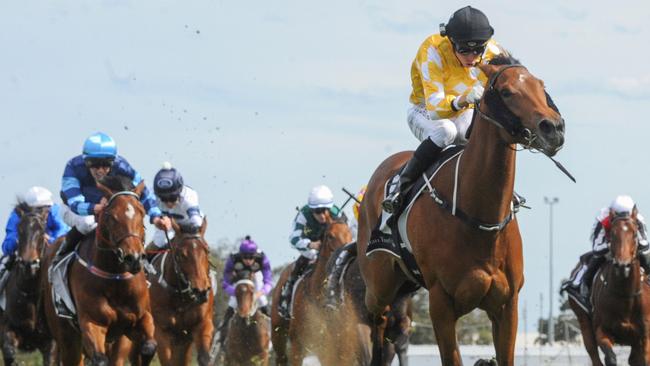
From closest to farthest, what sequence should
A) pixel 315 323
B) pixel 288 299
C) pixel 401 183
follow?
1. pixel 401 183
2. pixel 315 323
3. pixel 288 299

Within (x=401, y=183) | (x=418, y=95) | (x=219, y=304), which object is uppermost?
(x=418, y=95)

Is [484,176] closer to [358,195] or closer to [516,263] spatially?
[516,263]

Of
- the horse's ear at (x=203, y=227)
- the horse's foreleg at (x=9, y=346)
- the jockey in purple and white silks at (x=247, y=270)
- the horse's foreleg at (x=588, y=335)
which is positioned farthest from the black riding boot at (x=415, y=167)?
the jockey in purple and white silks at (x=247, y=270)

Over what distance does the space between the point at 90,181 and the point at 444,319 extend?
4.45 meters

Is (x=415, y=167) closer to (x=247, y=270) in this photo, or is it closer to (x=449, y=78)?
(x=449, y=78)

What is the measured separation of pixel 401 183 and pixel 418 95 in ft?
3.46

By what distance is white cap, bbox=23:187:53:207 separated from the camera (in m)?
16.0

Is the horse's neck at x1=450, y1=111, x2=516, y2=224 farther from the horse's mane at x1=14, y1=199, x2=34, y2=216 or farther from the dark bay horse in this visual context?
the horse's mane at x1=14, y1=199, x2=34, y2=216

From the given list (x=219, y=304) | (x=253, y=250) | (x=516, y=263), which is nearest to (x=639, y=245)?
(x=253, y=250)

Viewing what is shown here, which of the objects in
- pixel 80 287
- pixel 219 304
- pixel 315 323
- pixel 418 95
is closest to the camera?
→ pixel 418 95

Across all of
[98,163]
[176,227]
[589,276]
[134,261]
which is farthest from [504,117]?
[589,276]

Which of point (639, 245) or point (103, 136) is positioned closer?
point (103, 136)

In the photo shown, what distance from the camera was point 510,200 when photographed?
9516 mm

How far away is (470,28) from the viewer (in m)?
10.0
